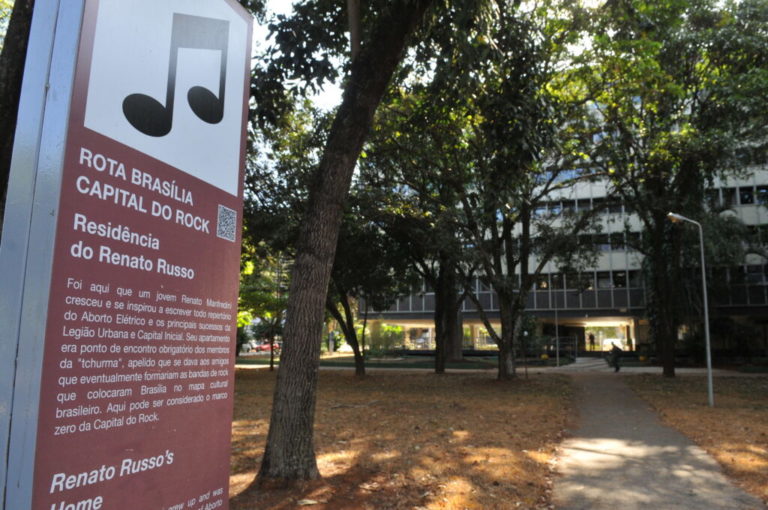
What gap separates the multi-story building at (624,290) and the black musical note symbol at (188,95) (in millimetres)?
23607

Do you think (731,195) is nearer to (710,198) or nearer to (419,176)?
(710,198)

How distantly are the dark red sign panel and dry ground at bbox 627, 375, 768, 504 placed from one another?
21.1 ft

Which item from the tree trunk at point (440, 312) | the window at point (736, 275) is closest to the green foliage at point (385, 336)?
the tree trunk at point (440, 312)

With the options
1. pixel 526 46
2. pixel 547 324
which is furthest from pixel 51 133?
pixel 547 324

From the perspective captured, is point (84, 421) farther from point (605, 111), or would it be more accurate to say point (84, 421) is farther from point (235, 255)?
point (605, 111)

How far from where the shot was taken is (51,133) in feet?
5.52

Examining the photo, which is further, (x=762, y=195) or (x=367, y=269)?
(x=762, y=195)

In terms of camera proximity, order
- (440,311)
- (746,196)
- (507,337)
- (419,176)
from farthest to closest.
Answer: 1. (746,196)
2. (440,311)
3. (507,337)
4. (419,176)

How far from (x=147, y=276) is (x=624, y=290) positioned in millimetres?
37890

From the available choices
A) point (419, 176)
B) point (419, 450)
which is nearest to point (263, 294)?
point (419, 176)

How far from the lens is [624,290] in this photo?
36.3m

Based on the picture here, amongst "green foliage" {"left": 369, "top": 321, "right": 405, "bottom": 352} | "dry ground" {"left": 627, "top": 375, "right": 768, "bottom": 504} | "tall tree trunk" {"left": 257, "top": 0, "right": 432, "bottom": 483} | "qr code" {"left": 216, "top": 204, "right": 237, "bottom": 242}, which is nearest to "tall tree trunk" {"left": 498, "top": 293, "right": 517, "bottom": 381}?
"dry ground" {"left": 627, "top": 375, "right": 768, "bottom": 504}

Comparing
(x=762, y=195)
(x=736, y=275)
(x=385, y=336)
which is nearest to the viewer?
(x=762, y=195)

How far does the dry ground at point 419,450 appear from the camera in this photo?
5.88 metres
